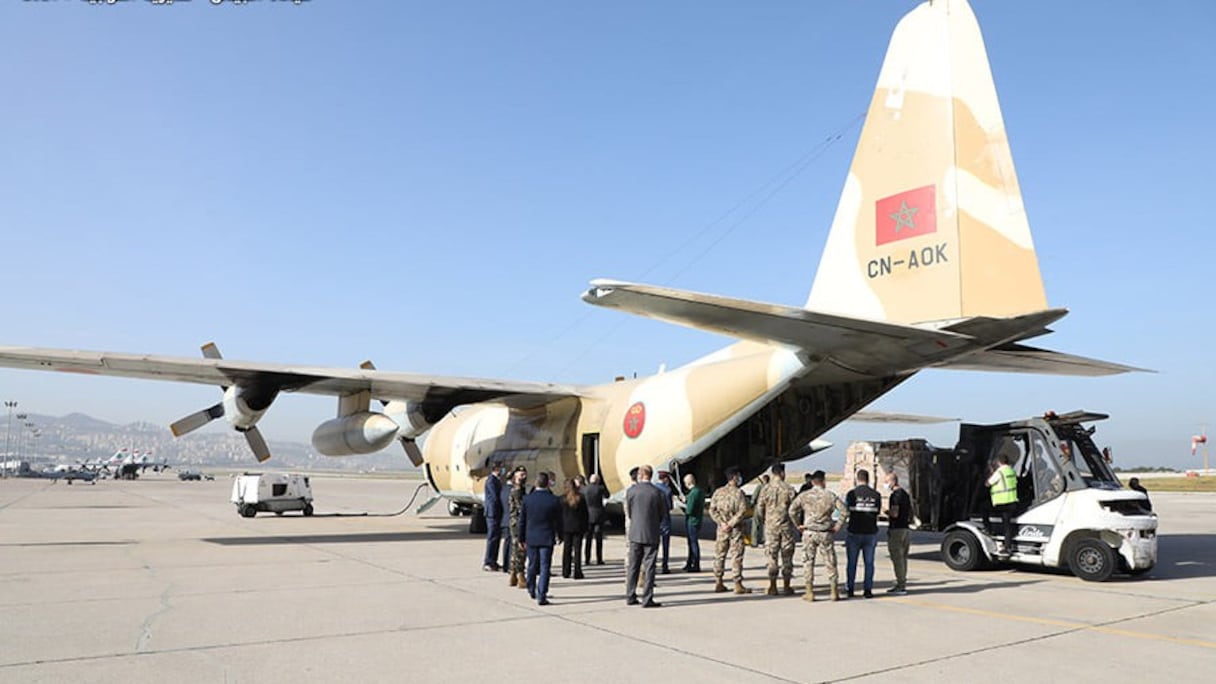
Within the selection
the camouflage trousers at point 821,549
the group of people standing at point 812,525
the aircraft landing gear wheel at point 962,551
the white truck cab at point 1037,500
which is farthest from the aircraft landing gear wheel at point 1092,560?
the camouflage trousers at point 821,549

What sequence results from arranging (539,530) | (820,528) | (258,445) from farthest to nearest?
(258,445), (820,528), (539,530)

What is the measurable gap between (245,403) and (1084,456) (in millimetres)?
15037

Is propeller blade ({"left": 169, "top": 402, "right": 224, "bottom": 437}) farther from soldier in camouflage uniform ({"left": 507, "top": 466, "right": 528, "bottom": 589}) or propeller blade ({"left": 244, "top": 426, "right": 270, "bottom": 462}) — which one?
soldier in camouflage uniform ({"left": 507, "top": 466, "right": 528, "bottom": 589})

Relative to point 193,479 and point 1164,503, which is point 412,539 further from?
point 193,479


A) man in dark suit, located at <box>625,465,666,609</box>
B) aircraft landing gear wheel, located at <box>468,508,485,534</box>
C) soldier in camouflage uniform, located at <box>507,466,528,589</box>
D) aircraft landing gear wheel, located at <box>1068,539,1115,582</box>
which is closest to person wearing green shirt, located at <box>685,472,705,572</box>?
soldier in camouflage uniform, located at <box>507,466,528,589</box>

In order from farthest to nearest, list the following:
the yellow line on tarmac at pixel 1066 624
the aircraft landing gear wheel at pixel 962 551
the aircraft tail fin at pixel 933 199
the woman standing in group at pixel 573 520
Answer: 1. the aircraft landing gear wheel at pixel 962 551
2. the woman standing in group at pixel 573 520
3. the aircraft tail fin at pixel 933 199
4. the yellow line on tarmac at pixel 1066 624

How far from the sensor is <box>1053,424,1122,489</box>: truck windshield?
11.4m

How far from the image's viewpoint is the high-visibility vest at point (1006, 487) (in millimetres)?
11297

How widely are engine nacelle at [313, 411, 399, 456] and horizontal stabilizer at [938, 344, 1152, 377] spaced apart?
1104cm

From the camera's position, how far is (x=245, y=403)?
55.2 ft

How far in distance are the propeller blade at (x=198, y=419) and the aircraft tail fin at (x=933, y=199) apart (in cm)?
1263

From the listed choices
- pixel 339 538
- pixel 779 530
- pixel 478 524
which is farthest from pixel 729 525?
pixel 478 524

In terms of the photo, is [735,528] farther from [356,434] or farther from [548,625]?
[356,434]

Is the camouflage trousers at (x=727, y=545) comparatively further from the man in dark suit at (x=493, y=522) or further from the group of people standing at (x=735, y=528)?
the man in dark suit at (x=493, y=522)
